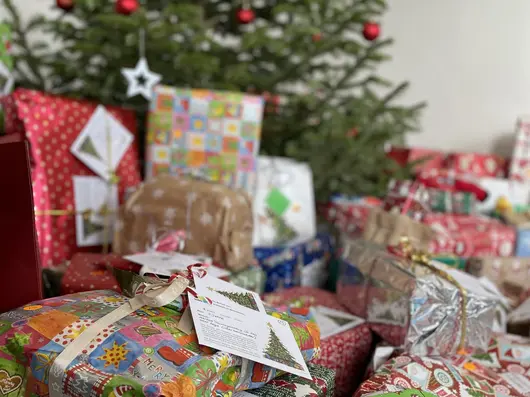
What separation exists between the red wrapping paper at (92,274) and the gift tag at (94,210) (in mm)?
398

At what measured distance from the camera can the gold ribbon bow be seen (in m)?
1.18

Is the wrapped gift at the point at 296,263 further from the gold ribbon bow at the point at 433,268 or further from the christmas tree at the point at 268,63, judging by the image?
the gold ribbon bow at the point at 433,268

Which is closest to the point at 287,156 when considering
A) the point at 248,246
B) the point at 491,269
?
the point at 248,246

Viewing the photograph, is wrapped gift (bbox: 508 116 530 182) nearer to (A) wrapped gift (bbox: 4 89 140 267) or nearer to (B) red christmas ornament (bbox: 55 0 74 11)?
(A) wrapped gift (bbox: 4 89 140 267)

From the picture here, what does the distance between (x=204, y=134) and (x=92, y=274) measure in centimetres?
74

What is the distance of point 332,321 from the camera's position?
1352 millimetres

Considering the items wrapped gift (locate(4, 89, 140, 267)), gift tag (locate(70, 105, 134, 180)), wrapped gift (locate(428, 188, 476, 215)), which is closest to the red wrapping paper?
wrapped gift (locate(4, 89, 140, 267))

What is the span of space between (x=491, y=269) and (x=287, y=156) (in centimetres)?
94

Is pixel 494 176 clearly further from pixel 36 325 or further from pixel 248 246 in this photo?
pixel 36 325

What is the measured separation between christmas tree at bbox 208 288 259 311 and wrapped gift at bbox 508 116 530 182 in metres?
2.27

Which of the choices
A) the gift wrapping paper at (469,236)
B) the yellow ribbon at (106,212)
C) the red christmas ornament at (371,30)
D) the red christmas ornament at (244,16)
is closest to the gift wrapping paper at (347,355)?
the gift wrapping paper at (469,236)

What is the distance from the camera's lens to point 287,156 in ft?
7.14

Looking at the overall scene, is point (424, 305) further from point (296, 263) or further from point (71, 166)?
point (71, 166)

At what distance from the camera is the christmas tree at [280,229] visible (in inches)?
74.1
